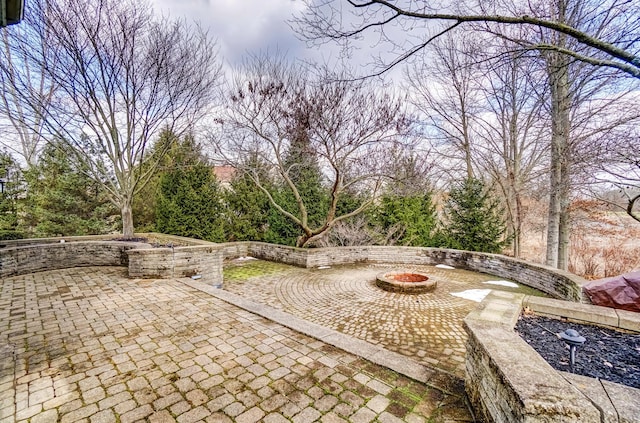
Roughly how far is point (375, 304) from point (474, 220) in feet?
20.8

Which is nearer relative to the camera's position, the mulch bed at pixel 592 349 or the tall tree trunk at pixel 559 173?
the mulch bed at pixel 592 349

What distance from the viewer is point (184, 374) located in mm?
2477

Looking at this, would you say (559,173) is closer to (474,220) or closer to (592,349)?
(474,220)

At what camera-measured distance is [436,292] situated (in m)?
6.01

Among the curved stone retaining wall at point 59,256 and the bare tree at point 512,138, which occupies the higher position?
Answer: the bare tree at point 512,138

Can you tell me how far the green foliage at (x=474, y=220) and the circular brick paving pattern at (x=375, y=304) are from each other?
200cm

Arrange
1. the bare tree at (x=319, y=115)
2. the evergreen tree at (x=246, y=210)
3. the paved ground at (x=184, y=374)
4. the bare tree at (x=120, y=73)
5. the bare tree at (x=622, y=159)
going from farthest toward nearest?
1. the evergreen tree at (x=246, y=210)
2. the bare tree at (x=319, y=115)
3. the bare tree at (x=120, y=73)
4. the bare tree at (x=622, y=159)
5. the paved ground at (x=184, y=374)

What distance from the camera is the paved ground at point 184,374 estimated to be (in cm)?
201

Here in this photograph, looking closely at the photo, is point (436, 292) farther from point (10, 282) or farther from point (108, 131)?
point (108, 131)

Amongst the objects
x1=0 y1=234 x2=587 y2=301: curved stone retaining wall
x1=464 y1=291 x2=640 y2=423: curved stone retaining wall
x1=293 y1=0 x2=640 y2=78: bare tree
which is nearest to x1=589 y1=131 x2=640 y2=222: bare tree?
x1=293 y1=0 x2=640 y2=78: bare tree

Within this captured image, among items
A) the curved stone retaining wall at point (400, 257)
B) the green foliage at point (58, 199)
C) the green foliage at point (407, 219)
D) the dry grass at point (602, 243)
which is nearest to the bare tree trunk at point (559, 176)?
the dry grass at point (602, 243)

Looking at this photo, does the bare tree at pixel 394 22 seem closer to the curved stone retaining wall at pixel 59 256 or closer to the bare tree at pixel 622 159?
the bare tree at pixel 622 159

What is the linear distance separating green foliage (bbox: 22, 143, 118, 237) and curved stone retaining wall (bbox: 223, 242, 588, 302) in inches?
283

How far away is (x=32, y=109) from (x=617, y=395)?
12062mm
